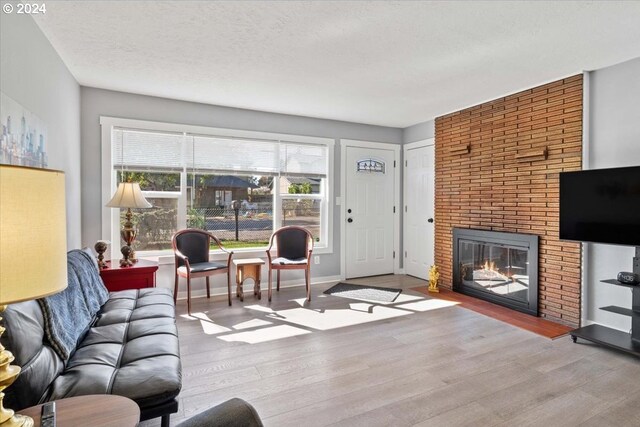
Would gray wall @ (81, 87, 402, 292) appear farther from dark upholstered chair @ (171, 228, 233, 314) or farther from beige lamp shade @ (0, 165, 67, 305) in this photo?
beige lamp shade @ (0, 165, 67, 305)

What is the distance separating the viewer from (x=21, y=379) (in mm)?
1296

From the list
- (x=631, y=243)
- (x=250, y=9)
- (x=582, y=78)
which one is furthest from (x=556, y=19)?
(x=250, y=9)

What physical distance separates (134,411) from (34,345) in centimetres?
64

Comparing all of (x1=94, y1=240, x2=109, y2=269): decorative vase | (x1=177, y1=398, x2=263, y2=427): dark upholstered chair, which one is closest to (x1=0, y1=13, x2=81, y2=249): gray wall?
(x1=94, y1=240, x2=109, y2=269): decorative vase

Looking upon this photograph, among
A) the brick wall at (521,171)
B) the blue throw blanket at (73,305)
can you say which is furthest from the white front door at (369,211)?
the blue throw blanket at (73,305)

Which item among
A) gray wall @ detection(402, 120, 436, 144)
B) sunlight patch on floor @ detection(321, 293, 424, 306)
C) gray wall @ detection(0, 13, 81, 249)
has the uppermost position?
gray wall @ detection(402, 120, 436, 144)

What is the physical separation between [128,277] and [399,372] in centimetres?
252

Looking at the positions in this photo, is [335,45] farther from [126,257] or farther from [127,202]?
[126,257]

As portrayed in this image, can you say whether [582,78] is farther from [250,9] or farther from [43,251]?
[43,251]

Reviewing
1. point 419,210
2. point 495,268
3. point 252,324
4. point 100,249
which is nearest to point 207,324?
point 252,324

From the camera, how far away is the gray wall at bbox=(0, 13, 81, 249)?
1998 mm

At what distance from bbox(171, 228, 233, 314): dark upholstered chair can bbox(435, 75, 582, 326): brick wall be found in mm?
3034

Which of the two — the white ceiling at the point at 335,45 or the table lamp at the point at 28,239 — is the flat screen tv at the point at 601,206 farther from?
the table lamp at the point at 28,239

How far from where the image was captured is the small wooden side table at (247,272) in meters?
4.25
